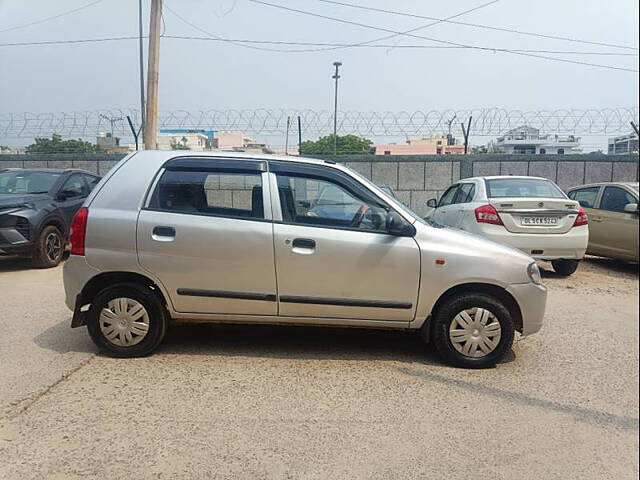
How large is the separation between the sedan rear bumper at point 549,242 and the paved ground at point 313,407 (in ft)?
6.20

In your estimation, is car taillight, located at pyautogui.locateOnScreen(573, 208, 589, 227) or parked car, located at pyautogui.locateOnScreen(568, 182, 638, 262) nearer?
parked car, located at pyautogui.locateOnScreen(568, 182, 638, 262)

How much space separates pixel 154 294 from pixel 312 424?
1.78 meters

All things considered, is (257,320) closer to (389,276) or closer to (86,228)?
(389,276)

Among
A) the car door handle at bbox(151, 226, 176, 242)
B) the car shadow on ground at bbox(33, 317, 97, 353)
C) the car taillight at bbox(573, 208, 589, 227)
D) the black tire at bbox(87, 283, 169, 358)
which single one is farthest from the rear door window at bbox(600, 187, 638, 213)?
the car shadow on ground at bbox(33, 317, 97, 353)

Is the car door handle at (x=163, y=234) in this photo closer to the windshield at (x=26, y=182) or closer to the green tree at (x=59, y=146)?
the windshield at (x=26, y=182)

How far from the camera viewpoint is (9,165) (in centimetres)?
1373

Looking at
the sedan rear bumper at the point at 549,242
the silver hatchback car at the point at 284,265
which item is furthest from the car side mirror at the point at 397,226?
the sedan rear bumper at the point at 549,242

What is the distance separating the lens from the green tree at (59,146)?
13086mm

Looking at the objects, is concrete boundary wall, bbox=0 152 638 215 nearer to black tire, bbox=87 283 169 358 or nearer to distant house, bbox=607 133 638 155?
distant house, bbox=607 133 638 155

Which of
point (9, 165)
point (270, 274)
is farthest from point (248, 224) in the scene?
point (9, 165)

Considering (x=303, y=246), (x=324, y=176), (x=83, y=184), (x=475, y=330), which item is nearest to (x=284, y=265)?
(x=303, y=246)

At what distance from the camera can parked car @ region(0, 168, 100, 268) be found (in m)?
7.27

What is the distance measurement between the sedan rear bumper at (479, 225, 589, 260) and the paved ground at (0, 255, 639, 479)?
1.89 meters

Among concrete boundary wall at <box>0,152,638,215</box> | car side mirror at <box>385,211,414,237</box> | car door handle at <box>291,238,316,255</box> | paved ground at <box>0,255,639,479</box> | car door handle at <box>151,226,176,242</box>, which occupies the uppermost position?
concrete boundary wall at <box>0,152,638,215</box>
